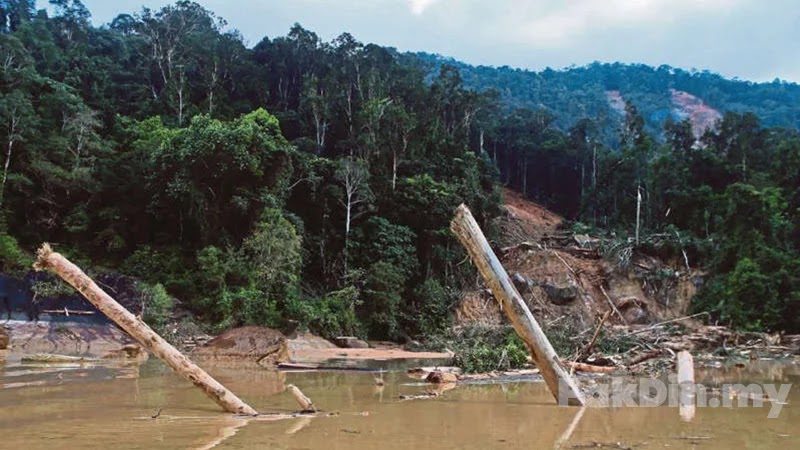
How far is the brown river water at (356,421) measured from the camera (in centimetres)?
523

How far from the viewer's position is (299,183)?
30.6m

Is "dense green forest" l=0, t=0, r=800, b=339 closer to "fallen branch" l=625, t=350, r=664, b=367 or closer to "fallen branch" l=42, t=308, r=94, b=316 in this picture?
"fallen branch" l=42, t=308, r=94, b=316

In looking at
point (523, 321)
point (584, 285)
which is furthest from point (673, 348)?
point (584, 285)

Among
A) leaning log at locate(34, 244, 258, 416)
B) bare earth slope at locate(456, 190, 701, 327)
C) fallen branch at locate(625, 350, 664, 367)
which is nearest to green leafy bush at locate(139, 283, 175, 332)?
leaning log at locate(34, 244, 258, 416)

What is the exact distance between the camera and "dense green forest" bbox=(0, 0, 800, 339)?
2564 cm

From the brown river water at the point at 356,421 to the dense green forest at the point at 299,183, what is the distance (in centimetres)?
1351

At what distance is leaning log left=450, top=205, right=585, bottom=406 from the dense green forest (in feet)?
52.1

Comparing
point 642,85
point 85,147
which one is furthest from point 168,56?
point 642,85

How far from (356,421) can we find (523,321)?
2.61 m

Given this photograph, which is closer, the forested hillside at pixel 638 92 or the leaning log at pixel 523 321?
the leaning log at pixel 523 321

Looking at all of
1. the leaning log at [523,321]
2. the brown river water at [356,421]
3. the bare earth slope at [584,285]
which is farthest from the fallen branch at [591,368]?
the bare earth slope at [584,285]

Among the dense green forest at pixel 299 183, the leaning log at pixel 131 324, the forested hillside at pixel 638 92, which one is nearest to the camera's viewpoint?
the leaning log at pixel 131 324

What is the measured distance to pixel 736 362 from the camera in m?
16.6

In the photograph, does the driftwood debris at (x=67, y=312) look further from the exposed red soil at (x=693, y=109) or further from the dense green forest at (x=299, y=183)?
the exposed red soil at (x=693, y=109)
